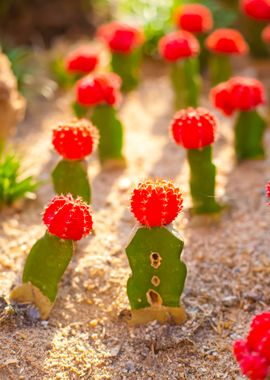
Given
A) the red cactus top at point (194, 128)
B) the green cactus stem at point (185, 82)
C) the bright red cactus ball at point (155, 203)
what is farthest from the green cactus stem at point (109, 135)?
the bright red cactus ball at point (155, 203)

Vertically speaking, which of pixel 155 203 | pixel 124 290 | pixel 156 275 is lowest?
pixel 124 290

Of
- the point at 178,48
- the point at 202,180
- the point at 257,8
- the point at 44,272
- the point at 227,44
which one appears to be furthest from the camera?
the point at 257,8

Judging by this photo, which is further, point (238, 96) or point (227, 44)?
point (227, 44)

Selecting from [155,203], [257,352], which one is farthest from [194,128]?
[257,352]

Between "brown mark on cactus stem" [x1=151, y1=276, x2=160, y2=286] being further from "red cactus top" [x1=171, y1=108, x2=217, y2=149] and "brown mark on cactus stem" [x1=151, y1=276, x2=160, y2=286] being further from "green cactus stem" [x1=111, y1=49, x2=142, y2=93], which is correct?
"green cactus stem" [x1=111, y1=49, x2=142, y2=93]

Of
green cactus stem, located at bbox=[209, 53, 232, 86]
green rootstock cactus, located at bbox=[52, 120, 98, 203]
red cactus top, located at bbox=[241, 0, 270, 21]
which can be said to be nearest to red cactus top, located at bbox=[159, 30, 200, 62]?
green cactus stem, located at bbox=[209, 53, 232, 86]

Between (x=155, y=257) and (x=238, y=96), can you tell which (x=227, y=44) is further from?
(x=155, y=257)

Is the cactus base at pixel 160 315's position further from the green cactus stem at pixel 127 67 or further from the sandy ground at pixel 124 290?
the green cactus stem at pixel 127 67
